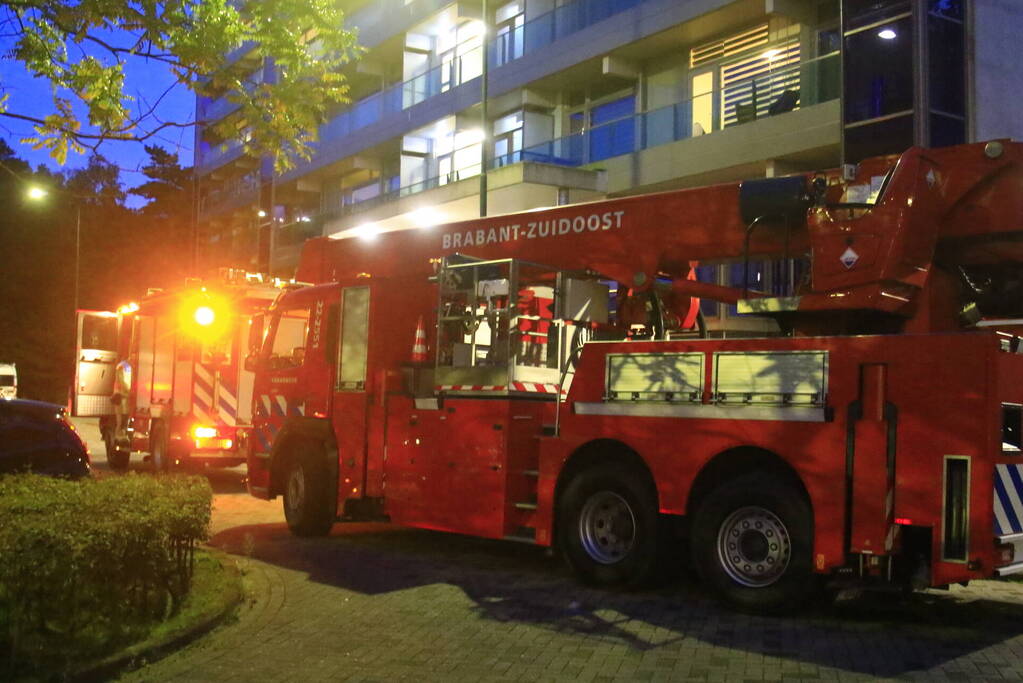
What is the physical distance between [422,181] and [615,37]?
990 centimetres

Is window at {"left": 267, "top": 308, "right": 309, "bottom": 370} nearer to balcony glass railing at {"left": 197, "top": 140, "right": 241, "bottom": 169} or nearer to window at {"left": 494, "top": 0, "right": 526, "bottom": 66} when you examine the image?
window at {"left": 494, "top": 0, "right": 526, "bottom": 66}

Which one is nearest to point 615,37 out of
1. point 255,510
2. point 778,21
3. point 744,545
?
point 778,21

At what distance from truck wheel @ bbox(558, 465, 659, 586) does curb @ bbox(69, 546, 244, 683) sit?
283cm

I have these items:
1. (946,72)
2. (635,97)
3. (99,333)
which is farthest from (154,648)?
(635,97)

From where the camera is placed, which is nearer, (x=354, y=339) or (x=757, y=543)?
(x=757, y=543)

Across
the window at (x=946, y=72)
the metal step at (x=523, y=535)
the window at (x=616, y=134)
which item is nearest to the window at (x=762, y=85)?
the window at (x=616, y=134)

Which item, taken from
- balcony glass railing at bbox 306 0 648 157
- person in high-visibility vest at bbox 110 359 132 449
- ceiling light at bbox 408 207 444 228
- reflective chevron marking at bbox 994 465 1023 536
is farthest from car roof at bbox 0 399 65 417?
ceiling light at bbox 408 207 444 228

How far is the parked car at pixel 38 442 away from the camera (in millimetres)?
11062

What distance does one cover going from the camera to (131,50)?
9.14 m

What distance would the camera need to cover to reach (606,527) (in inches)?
362

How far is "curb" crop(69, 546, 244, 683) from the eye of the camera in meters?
6.20

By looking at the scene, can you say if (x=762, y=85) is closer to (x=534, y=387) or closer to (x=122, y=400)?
(x=534, y=387)

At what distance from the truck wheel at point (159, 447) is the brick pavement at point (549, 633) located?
773cm

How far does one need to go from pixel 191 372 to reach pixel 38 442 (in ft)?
19.8
